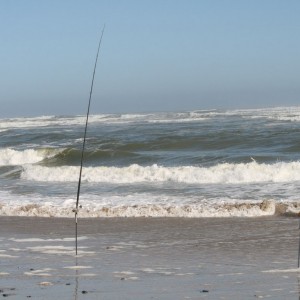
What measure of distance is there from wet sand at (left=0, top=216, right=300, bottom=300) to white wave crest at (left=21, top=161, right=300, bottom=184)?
5.11m

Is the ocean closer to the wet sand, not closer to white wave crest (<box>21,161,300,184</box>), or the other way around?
white wave crest (<box>21,161,300,184</box>)

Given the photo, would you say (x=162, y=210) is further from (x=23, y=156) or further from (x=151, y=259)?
(x=23, y=156)

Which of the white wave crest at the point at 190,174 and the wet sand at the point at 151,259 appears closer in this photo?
the wet sand at the point at 151,259

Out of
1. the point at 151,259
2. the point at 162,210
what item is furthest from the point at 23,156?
the point at 151,259

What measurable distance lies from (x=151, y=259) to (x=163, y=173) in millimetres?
9971

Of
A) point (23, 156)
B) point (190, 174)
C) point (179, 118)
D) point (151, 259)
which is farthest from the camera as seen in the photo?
point (179, 118)

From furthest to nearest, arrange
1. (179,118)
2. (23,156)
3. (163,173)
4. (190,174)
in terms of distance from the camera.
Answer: (179,118), (23,156), (163,173), (190,174)

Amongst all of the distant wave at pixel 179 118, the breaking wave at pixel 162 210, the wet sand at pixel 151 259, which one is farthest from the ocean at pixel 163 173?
the distant wave at pixel 179 118

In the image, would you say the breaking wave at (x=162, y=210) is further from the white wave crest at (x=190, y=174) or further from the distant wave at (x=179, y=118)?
Answer: the distant wave at (x=179, y=118)

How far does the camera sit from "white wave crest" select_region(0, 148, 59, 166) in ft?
83.1

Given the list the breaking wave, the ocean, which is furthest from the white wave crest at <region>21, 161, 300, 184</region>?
the breaking wave

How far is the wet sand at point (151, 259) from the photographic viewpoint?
671 centimetres

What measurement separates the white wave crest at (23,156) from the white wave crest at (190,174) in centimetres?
492

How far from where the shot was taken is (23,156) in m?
26.0
